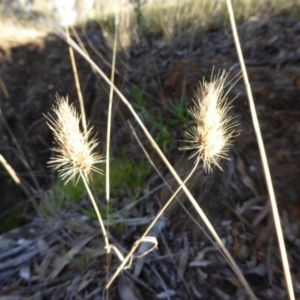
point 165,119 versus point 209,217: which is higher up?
point 165,119

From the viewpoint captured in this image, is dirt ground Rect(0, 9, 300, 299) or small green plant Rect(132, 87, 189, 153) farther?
small green plant Rect(132, 87, 189, 153)

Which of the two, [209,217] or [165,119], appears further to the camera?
[165,119]

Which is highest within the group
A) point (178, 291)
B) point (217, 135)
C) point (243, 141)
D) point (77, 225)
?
point (243, 141)

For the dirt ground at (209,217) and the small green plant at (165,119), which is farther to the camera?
the small green plant at (165,119)

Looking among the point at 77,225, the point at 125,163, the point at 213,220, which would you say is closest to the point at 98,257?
the point at 77,225

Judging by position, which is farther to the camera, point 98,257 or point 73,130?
point 98,257

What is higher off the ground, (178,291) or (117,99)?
(117,99)

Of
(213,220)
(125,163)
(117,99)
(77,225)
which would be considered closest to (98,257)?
(77,225)

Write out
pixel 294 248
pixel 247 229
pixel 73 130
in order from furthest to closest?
pixel 247 229 → pixel 294 248 → pixel 73 130

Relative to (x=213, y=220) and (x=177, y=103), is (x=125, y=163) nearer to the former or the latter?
(x=177, y=103)

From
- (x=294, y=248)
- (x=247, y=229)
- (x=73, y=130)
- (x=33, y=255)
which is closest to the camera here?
(x=73, y=130)
